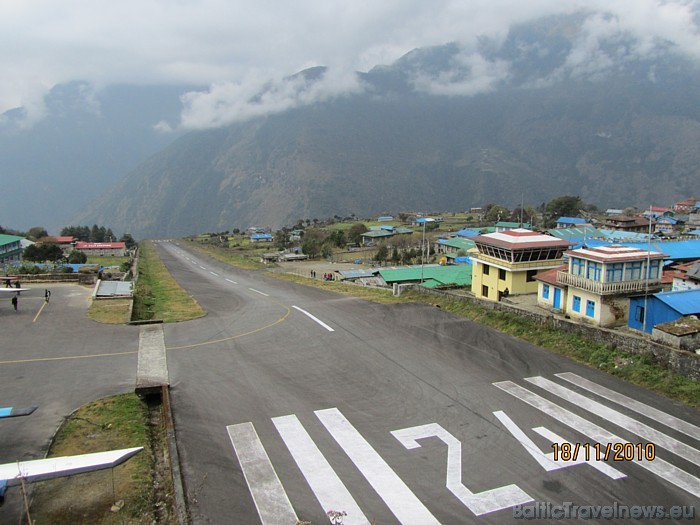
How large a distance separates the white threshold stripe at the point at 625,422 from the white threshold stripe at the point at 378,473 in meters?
6.86

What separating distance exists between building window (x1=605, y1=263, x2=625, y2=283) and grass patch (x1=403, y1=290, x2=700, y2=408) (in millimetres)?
4824

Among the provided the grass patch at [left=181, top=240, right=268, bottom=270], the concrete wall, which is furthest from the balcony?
the grass patch at [left=181, top=240, right=268, bottom=270]

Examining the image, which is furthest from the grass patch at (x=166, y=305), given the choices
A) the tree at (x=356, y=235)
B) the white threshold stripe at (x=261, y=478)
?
the tree at (x=356, y=235)

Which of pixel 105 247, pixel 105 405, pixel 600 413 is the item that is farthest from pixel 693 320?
pixel 105 247

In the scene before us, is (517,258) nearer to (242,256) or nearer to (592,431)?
(592,431)

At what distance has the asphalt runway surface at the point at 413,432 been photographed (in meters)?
10.9

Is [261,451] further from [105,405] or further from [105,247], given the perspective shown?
[105,247]

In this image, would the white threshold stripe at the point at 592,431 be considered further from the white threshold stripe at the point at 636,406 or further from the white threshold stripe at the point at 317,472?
the white threshold stripe at the point at 317,472

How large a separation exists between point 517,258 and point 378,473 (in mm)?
26475

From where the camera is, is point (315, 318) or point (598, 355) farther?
point (315, 318)

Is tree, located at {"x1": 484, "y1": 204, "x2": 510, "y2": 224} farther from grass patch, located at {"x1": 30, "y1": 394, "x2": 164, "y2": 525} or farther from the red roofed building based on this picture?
grass patch, located at {"x1": 30, "y1": 394, "x2": 164, "y2": 525}

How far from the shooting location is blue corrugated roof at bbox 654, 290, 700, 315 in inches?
814

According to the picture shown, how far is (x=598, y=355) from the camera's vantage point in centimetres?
1889
